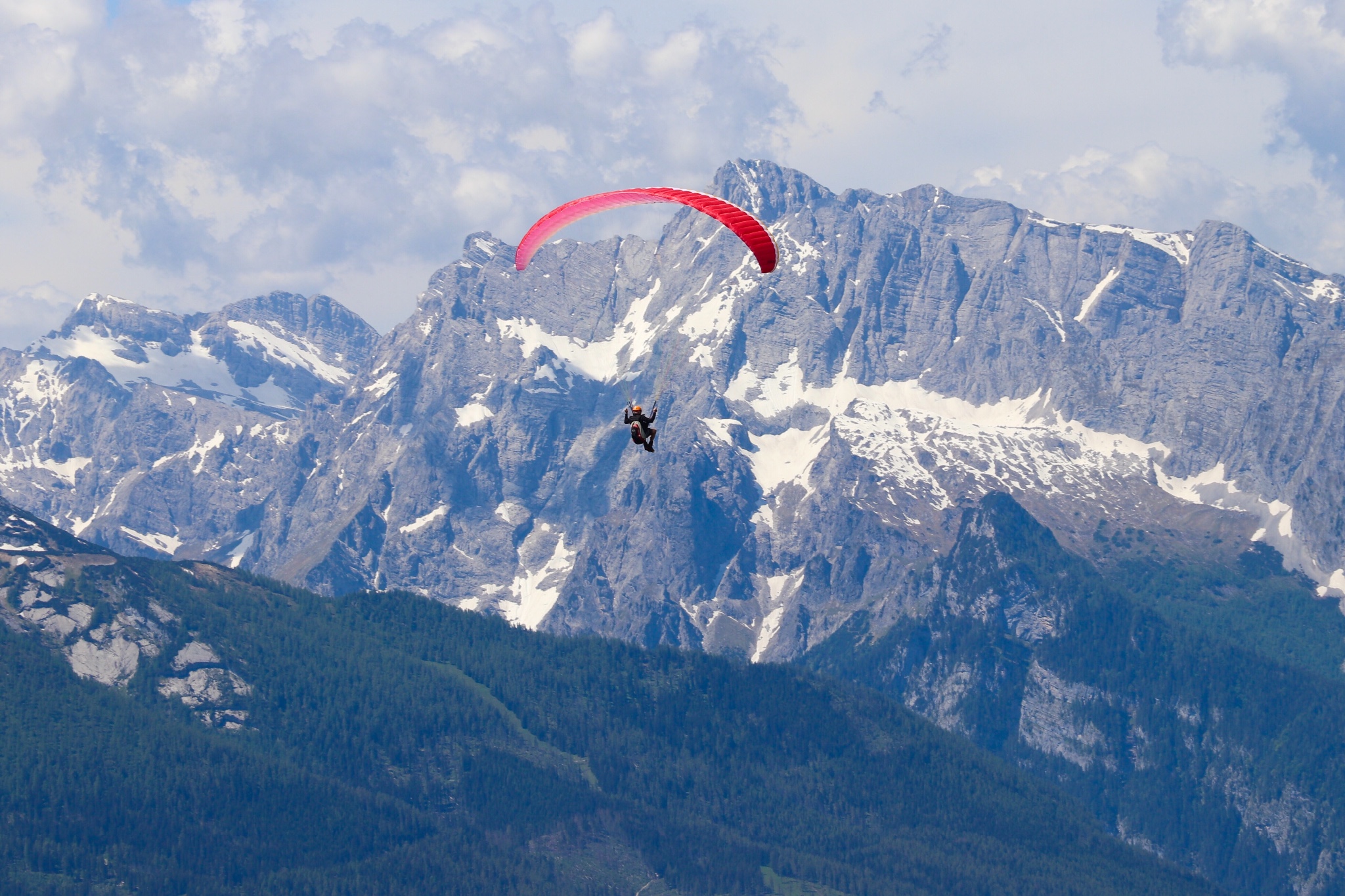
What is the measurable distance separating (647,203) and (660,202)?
1.88m

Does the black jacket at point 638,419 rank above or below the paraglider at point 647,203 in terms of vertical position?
below

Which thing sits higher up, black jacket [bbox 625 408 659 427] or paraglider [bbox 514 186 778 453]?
paraglider [bbox 514 186 778 453]

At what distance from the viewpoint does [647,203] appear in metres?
181

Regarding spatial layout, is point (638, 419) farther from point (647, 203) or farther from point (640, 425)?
Answer: point (647, 203)

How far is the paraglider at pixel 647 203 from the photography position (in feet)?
545

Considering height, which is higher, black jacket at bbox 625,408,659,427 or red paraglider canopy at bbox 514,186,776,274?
red paraglider canopy at bbox 514,186,776,274

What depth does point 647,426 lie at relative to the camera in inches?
6398

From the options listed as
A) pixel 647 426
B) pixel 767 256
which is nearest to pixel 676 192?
pixel 767 256

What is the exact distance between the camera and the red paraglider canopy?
171 meters

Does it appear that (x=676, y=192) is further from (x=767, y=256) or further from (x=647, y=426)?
(x=647, y=426)

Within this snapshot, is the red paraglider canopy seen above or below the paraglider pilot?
above

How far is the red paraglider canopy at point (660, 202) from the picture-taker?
171125 millimetres

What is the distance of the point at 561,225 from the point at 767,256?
2152cm

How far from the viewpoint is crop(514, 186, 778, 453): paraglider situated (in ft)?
545
